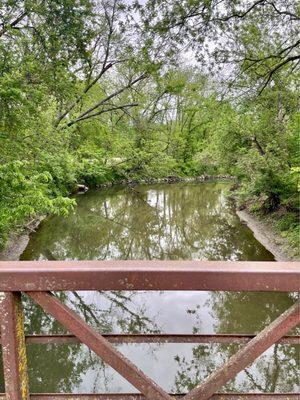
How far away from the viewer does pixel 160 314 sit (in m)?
7.16

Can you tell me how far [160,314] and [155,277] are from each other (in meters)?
6.16

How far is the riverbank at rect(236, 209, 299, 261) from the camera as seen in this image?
9766 mm

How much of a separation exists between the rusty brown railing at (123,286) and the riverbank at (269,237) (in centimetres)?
816

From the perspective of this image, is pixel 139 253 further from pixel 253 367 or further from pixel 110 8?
pixel 110 8

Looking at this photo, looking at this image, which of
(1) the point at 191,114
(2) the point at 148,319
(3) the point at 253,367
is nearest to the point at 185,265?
(3) the point at 253,367

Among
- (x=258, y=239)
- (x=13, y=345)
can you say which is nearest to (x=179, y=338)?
(x=13, y=345)

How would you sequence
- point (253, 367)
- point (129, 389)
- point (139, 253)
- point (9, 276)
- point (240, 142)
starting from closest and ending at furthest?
point (9, 276)
point (129, 389)
point (253, 367)
point (139, 253)
point (240, 142)

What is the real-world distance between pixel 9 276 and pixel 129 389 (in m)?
4.32

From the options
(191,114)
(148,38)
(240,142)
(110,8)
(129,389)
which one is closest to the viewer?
(129,389)

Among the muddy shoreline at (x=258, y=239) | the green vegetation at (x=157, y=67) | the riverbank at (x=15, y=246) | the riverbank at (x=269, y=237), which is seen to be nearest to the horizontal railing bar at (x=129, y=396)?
the green vegetation at (x=157, y=67)

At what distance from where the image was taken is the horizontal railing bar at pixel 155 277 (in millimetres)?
1356

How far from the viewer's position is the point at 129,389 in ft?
16.2

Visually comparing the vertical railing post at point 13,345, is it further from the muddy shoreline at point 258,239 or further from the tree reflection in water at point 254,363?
the muddy shoreline at point 258,239

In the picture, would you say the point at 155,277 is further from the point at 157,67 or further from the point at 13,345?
the point at 157,67
